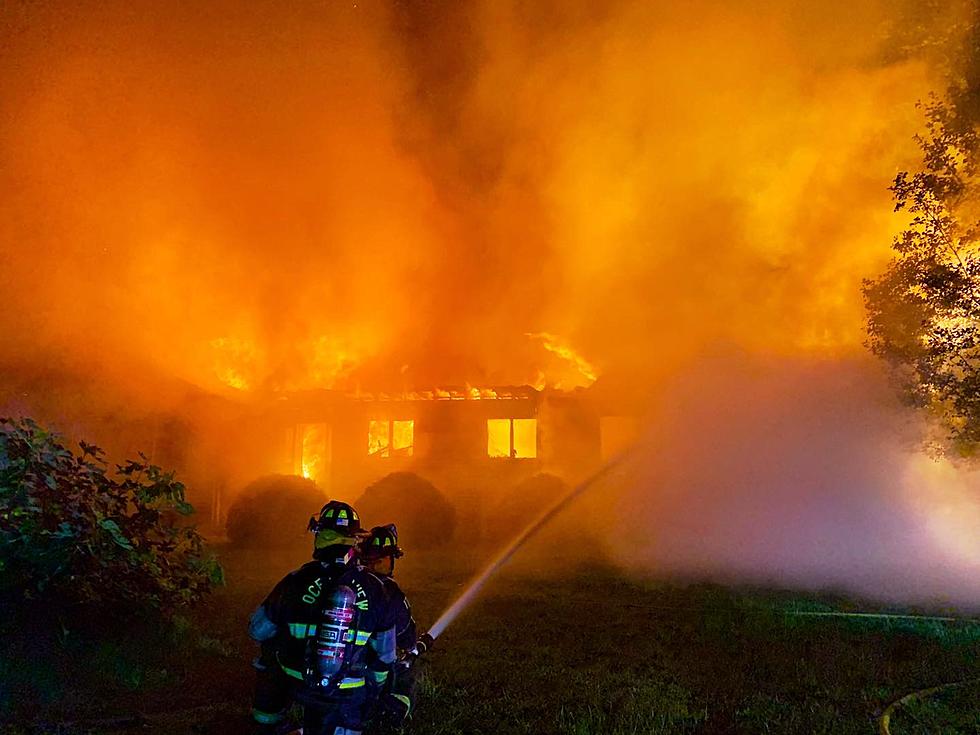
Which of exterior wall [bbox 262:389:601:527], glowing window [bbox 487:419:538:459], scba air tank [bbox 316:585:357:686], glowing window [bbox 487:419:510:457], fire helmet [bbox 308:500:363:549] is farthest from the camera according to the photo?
glowing window [bbox 487:419:510:457]

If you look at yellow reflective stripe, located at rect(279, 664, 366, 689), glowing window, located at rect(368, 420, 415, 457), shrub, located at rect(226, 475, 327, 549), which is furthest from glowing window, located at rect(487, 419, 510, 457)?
yellow reflective stripe, located at rect(279, 664, 366, 689)

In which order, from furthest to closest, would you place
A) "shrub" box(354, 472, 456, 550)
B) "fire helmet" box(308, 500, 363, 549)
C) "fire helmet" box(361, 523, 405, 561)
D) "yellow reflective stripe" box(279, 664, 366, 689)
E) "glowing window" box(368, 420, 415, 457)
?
A: "glowing window" box(368, 420, 415, 457) → "shrub" box(354, 472, 456, 550) → "fire helmet" box(361, 523, 405, 561) → "fire helmet" box(308, 500, 363, 549) → "yellow reflective stripe" box(279, 664, 366, 689)

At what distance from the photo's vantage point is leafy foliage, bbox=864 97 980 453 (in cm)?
1403

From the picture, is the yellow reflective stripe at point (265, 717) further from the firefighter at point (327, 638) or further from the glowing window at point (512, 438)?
the glowing window at point (512, 438)

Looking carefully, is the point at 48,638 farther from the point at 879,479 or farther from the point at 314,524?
the point at 879,479

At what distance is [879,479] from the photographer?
51.4 feet

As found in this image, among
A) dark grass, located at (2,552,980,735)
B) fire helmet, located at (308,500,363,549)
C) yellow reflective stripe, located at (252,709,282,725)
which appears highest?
fire helmet, located at (308,500,363,549)

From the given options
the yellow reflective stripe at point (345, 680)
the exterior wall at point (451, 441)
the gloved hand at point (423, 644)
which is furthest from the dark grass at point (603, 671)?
the exterior wall at point (451, 441)

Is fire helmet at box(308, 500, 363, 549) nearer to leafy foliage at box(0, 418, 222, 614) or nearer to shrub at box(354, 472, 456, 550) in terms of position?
leafy foliage at box(0, 418, 222, 614)

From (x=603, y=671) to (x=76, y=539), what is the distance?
5.51m

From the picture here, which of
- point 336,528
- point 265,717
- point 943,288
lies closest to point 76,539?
point 265,717

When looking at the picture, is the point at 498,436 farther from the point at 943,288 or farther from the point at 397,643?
the point at 397,643

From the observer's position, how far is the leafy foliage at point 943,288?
1403 cm

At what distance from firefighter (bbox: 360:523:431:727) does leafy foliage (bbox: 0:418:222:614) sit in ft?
10.4
